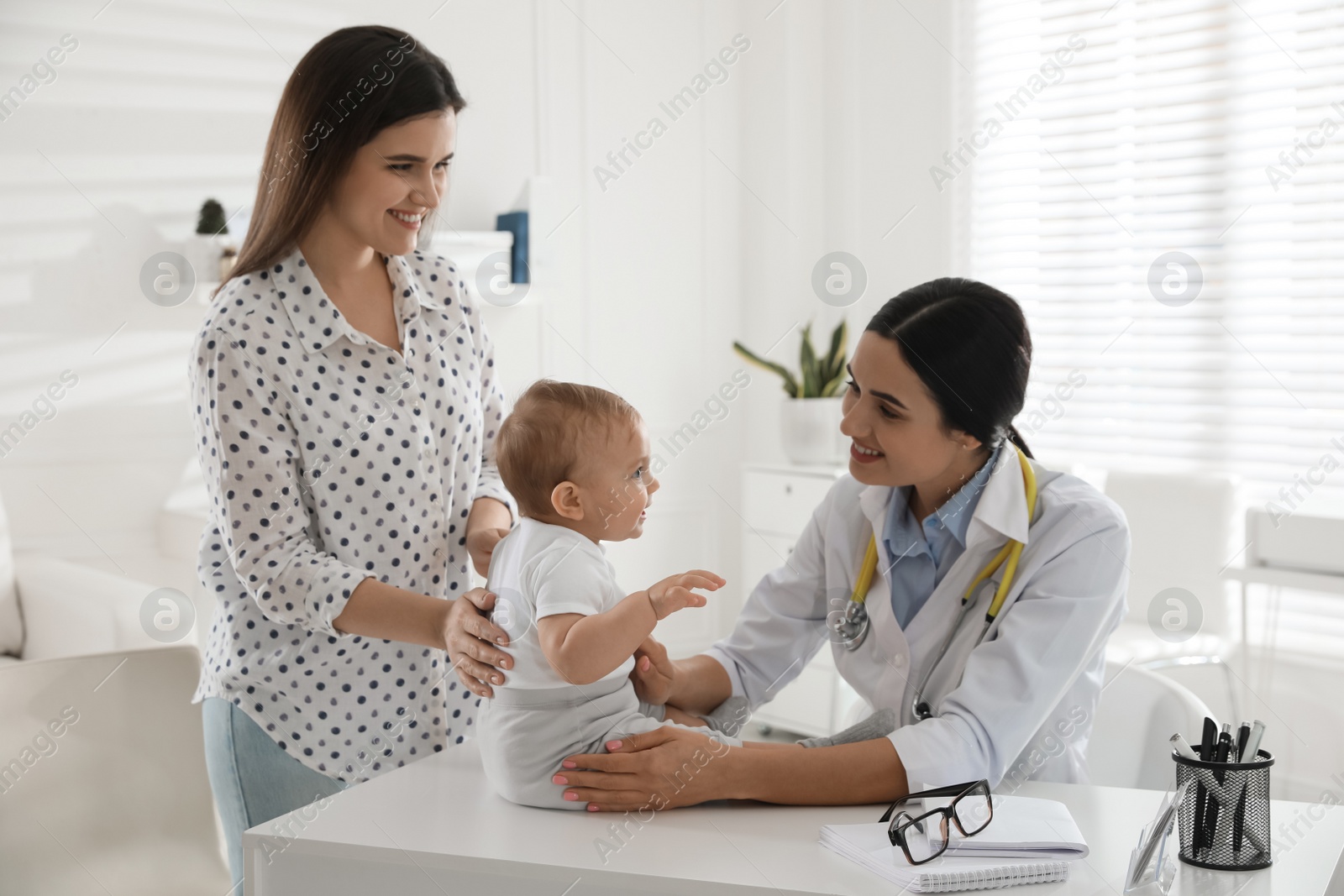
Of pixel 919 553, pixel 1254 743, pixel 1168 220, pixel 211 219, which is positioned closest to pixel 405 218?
pixel 919 553

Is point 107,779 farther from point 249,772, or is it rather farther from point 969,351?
point 969,351

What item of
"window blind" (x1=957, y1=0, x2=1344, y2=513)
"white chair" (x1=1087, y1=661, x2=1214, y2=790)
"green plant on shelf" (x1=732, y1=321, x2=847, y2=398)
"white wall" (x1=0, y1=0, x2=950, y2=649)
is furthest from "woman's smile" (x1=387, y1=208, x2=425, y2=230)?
"window blind" (x1=957, y1=0, x2=1344, y2=513)

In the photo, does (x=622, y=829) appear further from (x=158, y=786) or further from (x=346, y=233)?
(x=158, y=786)

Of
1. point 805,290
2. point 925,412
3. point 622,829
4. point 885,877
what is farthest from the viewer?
point 805,290

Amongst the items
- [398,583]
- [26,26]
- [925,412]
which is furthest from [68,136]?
[925,412]

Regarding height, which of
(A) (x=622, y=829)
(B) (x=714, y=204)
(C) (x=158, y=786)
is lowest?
(C) (x=158, y=786)

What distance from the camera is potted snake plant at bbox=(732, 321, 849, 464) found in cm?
425

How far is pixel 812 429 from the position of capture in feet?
13.9

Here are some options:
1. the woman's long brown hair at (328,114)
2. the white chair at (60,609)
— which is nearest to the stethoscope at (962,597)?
the woman's long brown hair at (328,114)

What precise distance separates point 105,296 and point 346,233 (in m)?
2.43

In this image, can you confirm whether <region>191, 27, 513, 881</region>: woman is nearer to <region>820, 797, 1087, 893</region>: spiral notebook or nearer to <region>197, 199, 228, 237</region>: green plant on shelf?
<region>820, 797, 1087, 893</region>: spiral notebook

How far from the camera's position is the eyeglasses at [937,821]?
1183 mm

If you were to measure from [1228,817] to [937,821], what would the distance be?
1.02 ft

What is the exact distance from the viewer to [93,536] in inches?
144
